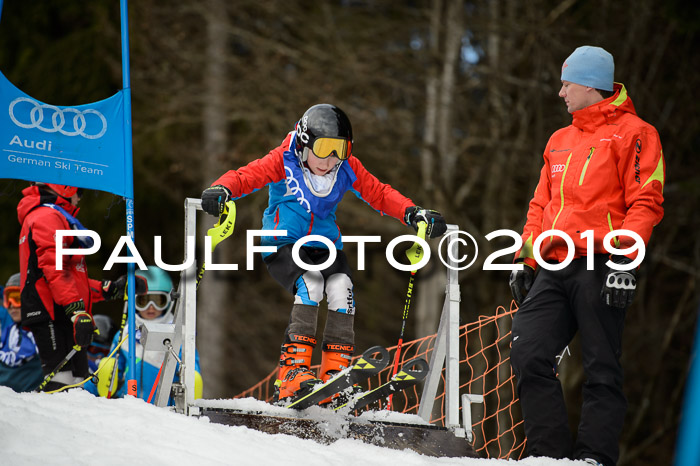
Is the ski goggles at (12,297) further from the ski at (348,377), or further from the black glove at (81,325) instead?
the ski at (348,377)

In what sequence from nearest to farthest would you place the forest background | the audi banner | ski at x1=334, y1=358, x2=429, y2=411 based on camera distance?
ski at x1=334, y1=358, x2=429, y2=411 → the audi banner → the forest background

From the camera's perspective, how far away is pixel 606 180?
403 centimetres

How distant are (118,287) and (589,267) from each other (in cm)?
335

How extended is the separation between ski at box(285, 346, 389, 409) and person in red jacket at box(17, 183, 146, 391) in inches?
71.5

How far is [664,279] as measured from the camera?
48.9 ft

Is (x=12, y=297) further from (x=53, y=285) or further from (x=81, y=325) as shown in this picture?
(x=81, y=325)

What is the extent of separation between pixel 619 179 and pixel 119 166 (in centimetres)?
306

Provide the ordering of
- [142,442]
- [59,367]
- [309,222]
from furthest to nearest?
1. [59,367]
2. [309,222]
3. [142,442]

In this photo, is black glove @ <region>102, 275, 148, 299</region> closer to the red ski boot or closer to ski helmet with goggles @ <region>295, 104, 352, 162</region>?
the red ski boot

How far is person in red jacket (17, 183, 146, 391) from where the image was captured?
540 cm

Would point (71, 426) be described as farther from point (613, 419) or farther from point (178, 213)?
point (178, 213)

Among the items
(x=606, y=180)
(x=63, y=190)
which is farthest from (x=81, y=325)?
(x=606, y=180)

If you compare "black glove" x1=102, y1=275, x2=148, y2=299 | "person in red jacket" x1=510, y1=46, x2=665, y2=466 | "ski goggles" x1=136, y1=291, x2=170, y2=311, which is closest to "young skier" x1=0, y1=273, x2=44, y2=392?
"ski goggles" x1=136, y1=291, x2=170, y2=311

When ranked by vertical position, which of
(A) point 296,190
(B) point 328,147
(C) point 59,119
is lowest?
(A) point 296,190
